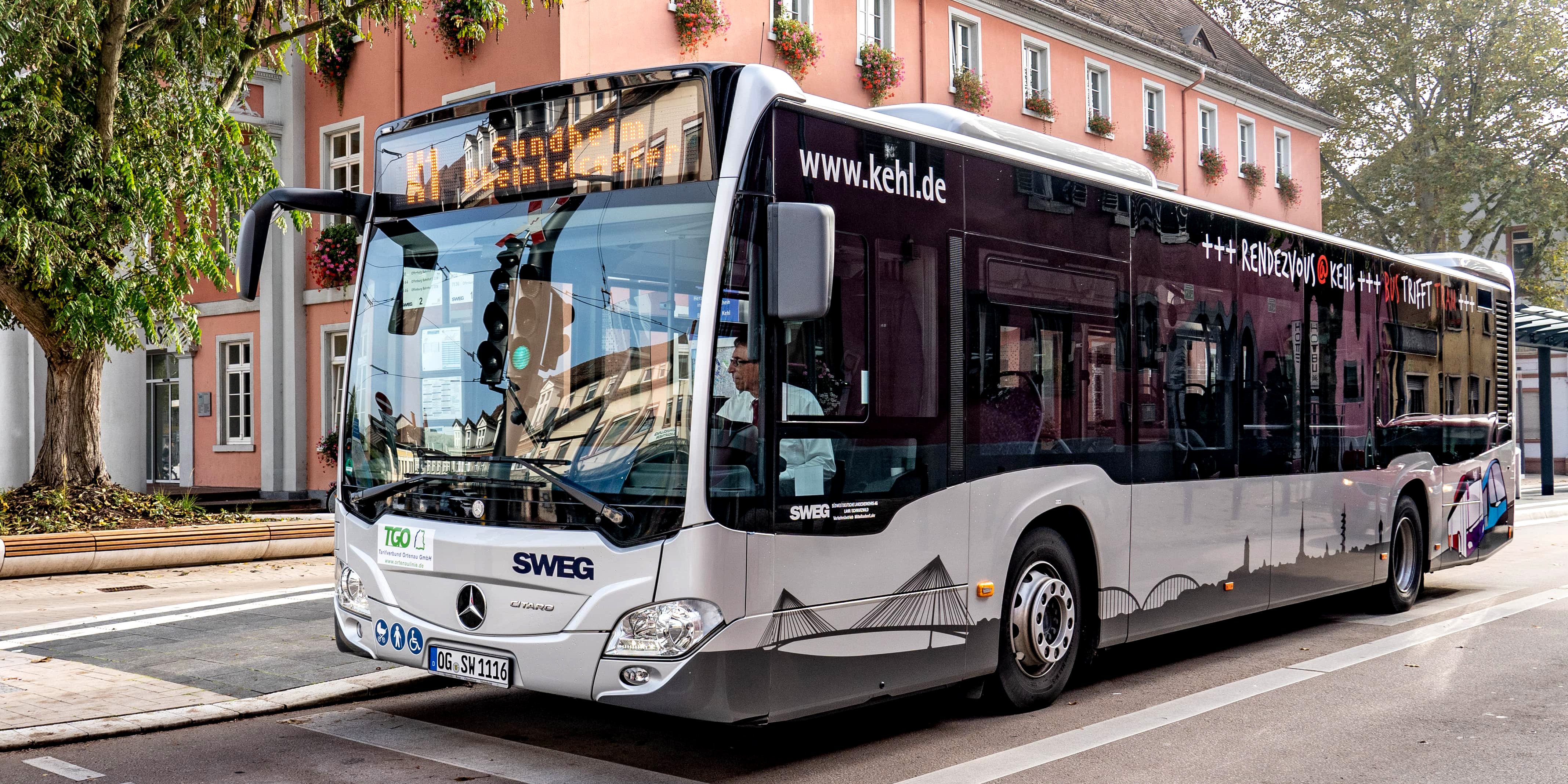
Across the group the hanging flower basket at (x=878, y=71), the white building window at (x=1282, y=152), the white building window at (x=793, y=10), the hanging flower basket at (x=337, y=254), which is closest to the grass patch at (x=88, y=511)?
the hanging flower basket at (x=337, y=254)

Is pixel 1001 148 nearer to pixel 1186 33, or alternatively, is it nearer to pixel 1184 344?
pixel 1184 344

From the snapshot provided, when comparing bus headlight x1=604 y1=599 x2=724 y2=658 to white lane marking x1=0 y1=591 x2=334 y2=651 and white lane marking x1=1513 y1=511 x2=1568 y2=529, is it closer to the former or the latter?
white lane marking x1=0 y1=591 x2=334 y2=651

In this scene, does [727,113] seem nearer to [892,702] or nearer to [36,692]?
[892,702]

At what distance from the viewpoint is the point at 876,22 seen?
2412 centimetres

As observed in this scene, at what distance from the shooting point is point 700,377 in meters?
5.38

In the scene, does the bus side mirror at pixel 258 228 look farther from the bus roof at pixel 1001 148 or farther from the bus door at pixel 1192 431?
the bus door at pixel 1192 431

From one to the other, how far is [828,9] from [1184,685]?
1691 cm

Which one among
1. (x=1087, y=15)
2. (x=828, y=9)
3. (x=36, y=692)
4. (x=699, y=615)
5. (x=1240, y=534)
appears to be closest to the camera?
(x=699, y=615)

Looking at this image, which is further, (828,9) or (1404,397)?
(828,9)

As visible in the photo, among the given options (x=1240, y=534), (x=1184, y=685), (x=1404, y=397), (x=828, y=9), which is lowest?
(x=1184, y=685)

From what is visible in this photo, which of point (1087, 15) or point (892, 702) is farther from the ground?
point (1087, 15)

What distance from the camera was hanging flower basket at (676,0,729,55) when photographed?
20.2 metres

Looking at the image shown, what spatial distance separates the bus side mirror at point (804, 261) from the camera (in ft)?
17.4

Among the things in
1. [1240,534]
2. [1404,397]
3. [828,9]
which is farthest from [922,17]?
[1240,534]
